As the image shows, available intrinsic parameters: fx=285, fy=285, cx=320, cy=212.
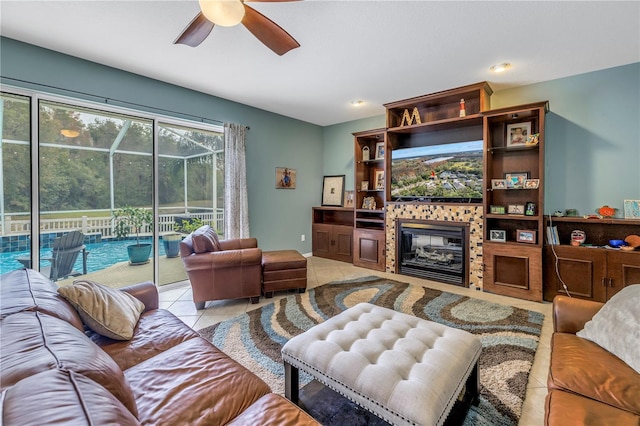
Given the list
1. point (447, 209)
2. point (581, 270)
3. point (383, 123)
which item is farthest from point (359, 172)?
point (581, 270)

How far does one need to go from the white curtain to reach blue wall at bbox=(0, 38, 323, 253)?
247mm

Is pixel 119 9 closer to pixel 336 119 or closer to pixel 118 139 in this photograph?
pixel 118 139

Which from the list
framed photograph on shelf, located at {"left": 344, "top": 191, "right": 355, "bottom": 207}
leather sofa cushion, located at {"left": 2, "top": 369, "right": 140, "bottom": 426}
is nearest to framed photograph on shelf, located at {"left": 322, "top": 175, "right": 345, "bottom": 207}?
framed photograph on shelf, located at {"left": 344, "top": 191, "right": 355, "bottom": 207}

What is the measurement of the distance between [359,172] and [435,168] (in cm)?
131

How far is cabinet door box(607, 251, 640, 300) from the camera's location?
2846mm

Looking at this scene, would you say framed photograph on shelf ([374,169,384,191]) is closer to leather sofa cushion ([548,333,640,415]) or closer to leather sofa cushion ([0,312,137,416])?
leather sofa cushion ([548,333,640,415])

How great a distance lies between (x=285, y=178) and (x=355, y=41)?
2947mm

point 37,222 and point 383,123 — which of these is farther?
point 383,123

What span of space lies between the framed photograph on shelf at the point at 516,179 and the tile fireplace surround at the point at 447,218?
443mm

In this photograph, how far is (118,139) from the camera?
3484mm

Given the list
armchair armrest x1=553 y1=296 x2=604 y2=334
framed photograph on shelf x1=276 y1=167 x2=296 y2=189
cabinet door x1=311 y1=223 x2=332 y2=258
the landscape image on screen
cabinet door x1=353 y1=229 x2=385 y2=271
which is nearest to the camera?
armchair armrest x1=553 y1=296 x2=604 y2=334

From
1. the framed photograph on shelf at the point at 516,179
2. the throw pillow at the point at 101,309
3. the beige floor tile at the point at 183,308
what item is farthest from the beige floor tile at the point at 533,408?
the beige floor tile at the point at 183,308

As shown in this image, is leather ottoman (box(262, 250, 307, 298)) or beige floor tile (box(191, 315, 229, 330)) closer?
beige floor tile (box(191, 315, 229, 330))

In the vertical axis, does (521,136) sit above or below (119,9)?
below
